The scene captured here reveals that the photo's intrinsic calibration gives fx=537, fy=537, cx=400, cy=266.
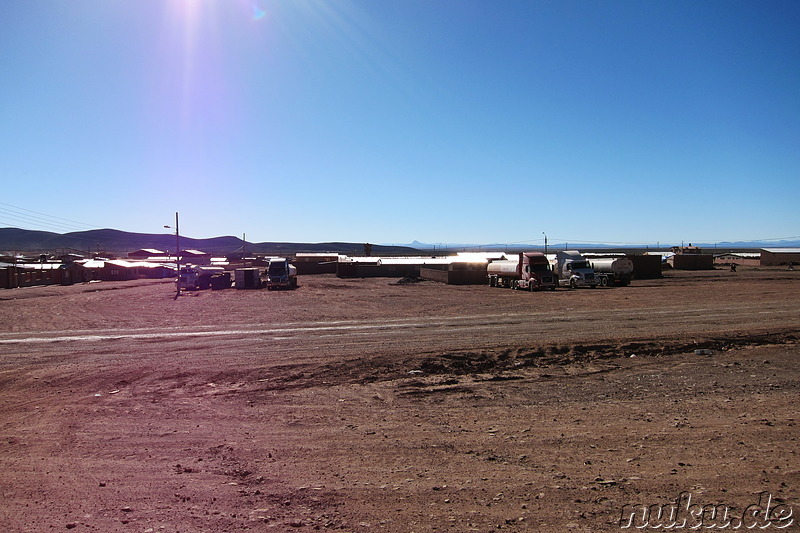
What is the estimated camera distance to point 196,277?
54.5 m

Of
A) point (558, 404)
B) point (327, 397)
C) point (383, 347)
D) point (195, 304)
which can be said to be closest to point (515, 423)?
point (558, 404)

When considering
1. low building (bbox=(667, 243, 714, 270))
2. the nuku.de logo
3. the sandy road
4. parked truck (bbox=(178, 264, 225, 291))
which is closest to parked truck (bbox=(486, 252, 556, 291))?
the sandy road

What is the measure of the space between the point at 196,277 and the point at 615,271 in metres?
42.3

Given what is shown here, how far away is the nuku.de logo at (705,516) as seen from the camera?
5.50 metres

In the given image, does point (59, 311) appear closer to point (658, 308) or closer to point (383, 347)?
point (383, 347)

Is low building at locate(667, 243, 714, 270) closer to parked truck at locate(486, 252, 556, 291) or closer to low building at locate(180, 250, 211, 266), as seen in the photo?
parked truck at locate(486, 252, 556, 291)

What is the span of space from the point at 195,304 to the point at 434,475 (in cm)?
3233

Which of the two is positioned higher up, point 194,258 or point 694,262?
point 194,258

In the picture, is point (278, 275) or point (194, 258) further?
point (194, 258)

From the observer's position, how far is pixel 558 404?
10258 millimetres

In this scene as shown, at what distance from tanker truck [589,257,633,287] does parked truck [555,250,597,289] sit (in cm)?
251

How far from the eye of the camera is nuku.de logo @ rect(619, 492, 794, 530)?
550 centimetres

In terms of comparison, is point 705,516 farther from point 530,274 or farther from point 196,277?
point 196,277

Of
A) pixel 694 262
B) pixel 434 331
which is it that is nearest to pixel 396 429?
pixel 434 331
